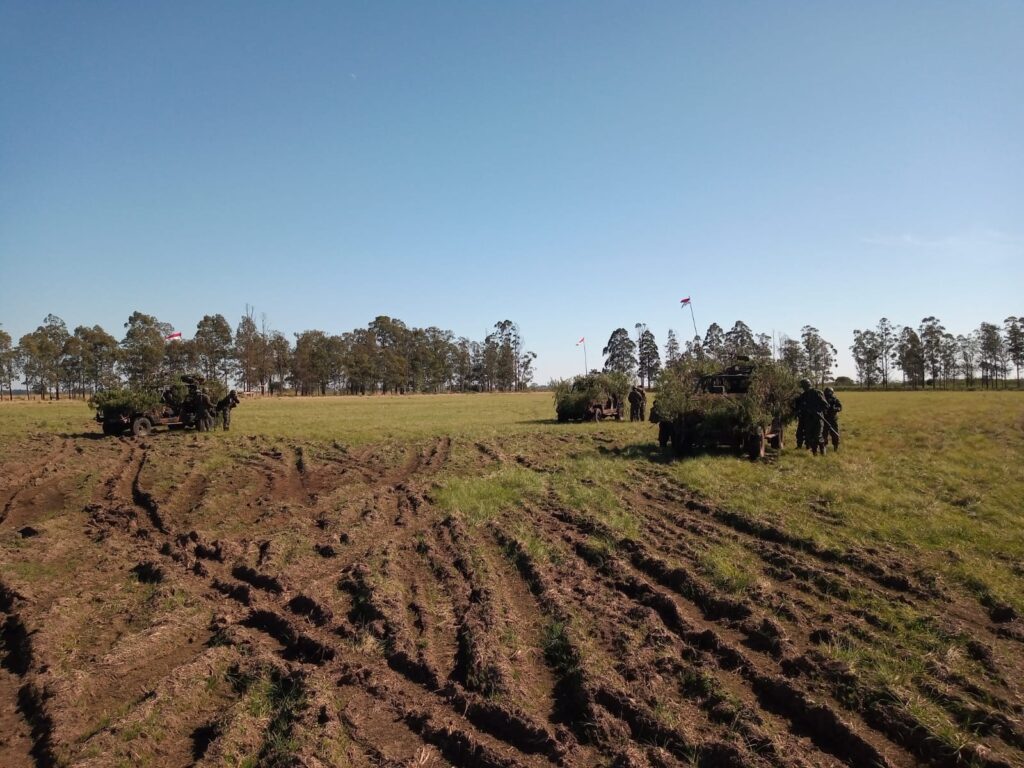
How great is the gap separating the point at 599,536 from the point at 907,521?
427 centimetres

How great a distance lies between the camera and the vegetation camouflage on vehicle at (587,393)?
28.5m

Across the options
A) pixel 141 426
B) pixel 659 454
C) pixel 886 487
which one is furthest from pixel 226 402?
pixel 886 487

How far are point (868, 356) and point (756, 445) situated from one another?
328 ft

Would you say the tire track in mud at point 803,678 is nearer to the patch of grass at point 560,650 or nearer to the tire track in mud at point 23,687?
the patch of grass at point 560,650

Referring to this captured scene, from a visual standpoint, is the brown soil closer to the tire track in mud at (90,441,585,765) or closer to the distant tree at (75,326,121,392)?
the tire track in mud at (90,441,585,765)

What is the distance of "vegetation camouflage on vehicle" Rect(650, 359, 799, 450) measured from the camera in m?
14.5

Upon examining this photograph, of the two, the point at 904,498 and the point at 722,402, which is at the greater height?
the point at 722,402

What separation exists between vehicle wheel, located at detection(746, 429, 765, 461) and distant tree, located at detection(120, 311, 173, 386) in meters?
70.7

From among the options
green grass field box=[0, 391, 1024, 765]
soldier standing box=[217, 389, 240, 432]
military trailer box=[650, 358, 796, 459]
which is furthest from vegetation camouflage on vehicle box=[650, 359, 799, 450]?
soldier standing box=[217, 389, 240, 432]

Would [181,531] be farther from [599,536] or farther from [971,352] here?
[971,352]

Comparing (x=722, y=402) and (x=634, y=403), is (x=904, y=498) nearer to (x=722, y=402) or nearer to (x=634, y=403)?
(x=722, y=402)

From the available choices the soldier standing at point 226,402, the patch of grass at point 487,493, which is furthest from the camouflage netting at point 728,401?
the soldier standing at point 226,402

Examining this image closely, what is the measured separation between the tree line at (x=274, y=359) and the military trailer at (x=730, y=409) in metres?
47.2

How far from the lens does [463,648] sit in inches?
203
